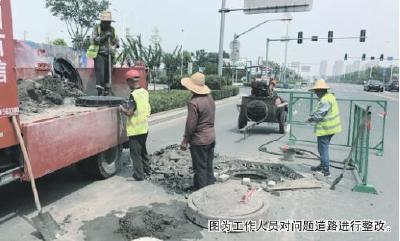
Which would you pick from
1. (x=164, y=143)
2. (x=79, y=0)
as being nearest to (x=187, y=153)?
(x=164, y=143)

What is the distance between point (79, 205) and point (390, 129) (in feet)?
38.2

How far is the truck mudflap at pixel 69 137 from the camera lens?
15.1 ft

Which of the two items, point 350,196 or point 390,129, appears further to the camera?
point 390,129

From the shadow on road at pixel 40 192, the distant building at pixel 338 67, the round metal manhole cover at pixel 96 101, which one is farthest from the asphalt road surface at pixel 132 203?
the distant building at pixel 338 67

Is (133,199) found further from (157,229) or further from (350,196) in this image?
(350,196)

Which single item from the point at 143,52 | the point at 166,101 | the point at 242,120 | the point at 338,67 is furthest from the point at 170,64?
the point at 338,67

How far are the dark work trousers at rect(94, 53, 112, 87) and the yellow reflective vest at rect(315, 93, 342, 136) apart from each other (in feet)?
12.3

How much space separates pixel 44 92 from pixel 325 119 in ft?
14.7

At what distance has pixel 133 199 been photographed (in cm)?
587

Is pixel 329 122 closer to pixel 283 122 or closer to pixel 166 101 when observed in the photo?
pixel 283 122

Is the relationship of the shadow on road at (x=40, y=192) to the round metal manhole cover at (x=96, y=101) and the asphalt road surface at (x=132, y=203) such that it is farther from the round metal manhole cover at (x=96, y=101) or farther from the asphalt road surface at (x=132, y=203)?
the round metal manhole cover at (x=96, y=101)

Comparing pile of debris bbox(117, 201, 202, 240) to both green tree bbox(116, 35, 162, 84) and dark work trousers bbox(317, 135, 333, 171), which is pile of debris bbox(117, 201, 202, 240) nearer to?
dark work trousers bbox(317, 135, 333, 171)

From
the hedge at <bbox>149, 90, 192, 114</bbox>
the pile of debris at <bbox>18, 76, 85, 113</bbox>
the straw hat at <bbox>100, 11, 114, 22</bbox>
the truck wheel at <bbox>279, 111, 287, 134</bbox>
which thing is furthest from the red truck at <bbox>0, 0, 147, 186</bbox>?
the hedge at <bbox>149, 90, 192, 114</bbox>

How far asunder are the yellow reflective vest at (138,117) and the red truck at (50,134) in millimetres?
196
